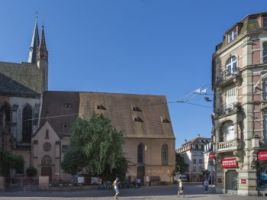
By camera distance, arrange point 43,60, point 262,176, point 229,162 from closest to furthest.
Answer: point 262,176 < point 229,162 < point 43,60

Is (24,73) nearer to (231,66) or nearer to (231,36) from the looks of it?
(231,36)

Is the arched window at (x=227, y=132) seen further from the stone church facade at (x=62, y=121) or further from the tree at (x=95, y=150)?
the stone church facade at (x=62, y=121)

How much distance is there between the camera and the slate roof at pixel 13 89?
8504cm

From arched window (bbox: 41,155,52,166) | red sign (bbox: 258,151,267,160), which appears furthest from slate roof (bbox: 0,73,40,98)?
red sign (bbox: 258,151,267,160)

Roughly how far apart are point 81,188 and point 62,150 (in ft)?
82.3

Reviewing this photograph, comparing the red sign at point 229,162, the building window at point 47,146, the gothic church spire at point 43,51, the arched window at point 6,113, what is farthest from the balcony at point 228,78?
the gothic church spire at point 43,51

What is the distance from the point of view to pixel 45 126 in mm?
80812

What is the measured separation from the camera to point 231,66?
43062mm

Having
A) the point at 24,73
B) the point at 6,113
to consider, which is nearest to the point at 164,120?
the point at 24,73

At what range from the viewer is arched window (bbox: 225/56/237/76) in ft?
139

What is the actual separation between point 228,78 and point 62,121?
46.6 metres

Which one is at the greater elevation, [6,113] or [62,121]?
[6,113]

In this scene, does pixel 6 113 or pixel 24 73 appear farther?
pixel 24 73

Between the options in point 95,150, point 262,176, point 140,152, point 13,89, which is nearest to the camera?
point 262,176
